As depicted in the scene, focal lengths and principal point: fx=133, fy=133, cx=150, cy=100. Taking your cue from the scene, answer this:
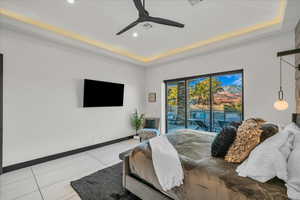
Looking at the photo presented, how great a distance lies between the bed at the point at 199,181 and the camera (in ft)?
3.41

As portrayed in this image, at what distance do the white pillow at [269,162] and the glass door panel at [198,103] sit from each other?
2822 millimetres

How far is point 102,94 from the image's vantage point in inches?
156

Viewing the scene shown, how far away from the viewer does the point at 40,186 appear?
7.11 ft

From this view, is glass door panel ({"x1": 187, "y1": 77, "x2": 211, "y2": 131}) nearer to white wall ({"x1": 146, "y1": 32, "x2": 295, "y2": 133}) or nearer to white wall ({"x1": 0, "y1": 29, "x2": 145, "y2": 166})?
white wall ({"x1": 146, "y1": 32, "x2": 295, "y2": 133})

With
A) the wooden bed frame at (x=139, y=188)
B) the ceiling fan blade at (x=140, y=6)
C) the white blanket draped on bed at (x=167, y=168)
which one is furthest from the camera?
the ceiling fan blade at (x=140, y=6)

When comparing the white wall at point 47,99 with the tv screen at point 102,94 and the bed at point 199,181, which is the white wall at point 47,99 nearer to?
the tv screen at point 102,94

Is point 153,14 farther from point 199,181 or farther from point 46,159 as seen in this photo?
point 46,159

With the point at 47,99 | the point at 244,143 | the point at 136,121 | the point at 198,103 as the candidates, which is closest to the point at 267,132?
the point at 244,143

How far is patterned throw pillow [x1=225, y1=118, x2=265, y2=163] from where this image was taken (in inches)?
55.4

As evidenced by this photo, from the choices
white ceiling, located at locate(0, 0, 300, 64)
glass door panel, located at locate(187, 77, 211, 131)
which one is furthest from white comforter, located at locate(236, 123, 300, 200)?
glass door panel, located at locate(187, 77, 211, 131)

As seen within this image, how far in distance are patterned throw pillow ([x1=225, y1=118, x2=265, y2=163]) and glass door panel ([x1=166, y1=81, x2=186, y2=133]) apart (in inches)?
122

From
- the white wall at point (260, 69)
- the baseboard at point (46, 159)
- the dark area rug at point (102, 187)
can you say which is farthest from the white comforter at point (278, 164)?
the baseboard at point (46, 159)

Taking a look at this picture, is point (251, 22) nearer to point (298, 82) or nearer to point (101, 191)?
point (298, 82)

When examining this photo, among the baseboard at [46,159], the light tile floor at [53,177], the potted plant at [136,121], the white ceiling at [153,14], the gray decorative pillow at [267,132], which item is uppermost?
the white ceiling at [153,14]
